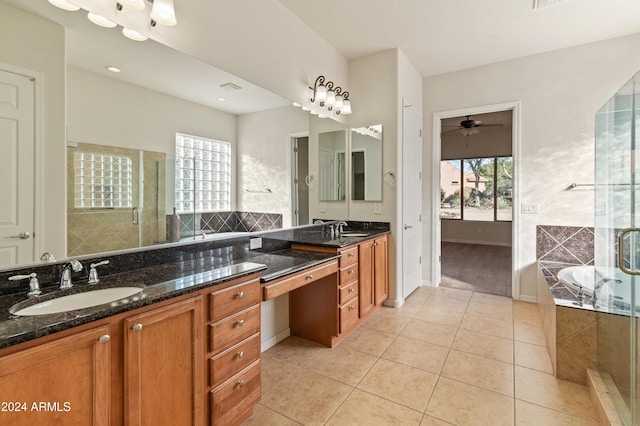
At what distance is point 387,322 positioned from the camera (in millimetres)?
2990

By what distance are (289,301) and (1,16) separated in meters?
2.39

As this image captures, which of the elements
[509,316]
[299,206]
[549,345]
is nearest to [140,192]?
[299,206]

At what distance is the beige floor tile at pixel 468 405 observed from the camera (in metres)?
1.69

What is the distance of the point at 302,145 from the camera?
2934 mm

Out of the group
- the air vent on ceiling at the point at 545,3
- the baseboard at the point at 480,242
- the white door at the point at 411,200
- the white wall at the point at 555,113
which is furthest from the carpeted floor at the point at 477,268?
the air vent on ceiling at the point at 545,3

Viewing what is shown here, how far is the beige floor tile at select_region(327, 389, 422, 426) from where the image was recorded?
1.66 metres

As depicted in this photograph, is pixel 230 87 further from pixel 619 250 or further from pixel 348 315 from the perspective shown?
pixel 619 250

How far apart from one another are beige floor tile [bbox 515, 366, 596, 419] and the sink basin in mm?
2337

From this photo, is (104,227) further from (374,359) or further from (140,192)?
(374,359)

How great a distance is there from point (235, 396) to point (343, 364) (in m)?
0.94

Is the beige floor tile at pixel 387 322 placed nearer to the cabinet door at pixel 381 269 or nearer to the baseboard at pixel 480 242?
the cabinet door at pixel 381 269

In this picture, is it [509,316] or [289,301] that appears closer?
[289,301]

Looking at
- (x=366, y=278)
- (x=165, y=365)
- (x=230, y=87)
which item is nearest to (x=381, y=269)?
(x=366, y=278)

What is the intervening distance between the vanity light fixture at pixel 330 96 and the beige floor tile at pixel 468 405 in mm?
2689
